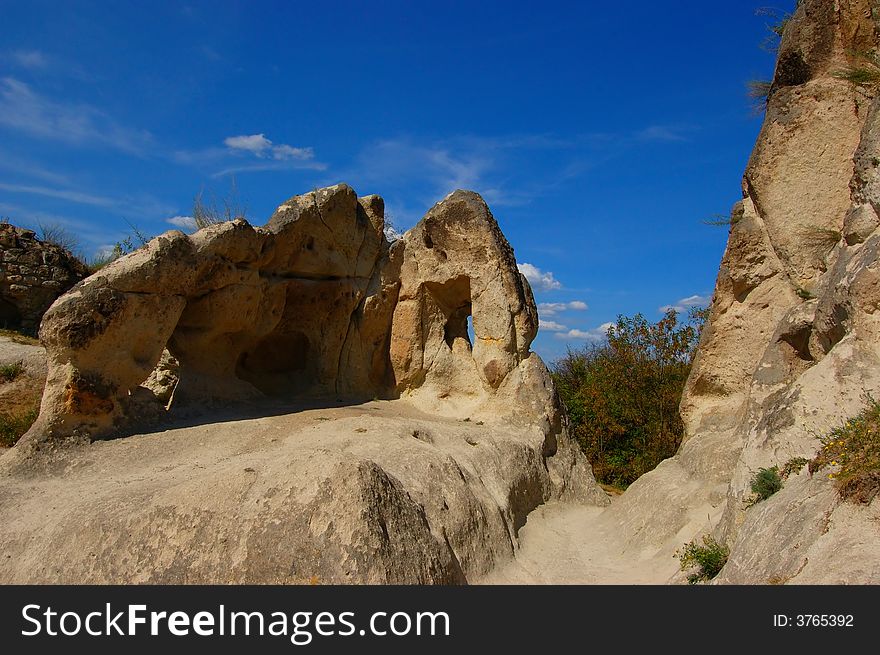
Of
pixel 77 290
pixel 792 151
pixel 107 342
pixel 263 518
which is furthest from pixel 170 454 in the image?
pixel 792 151

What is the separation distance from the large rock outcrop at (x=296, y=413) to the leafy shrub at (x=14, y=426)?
1.89m

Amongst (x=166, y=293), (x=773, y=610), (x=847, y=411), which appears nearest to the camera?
(x=773, y=610)

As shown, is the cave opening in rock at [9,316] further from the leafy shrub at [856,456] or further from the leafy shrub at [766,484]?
the leafy shrub at [856,456]

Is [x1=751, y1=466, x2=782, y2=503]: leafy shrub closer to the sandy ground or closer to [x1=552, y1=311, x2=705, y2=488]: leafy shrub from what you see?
the sandy ground

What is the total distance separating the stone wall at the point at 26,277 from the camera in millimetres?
14359

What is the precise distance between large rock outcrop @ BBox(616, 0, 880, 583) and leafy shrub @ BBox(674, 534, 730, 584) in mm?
139

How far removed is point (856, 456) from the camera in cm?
421

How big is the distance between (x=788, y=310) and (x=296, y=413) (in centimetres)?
590

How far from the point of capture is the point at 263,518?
5.44 metres

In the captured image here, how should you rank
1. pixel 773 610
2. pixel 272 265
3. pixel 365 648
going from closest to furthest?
pixel 773 610
pixel 365 648
pixel 272 265

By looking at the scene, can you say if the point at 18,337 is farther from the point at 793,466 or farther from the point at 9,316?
the point at 793,466

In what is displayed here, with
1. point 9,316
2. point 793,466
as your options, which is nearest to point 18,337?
point 9,316

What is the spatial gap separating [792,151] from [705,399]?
3.06 metres

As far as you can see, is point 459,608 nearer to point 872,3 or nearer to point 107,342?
point 107,342
